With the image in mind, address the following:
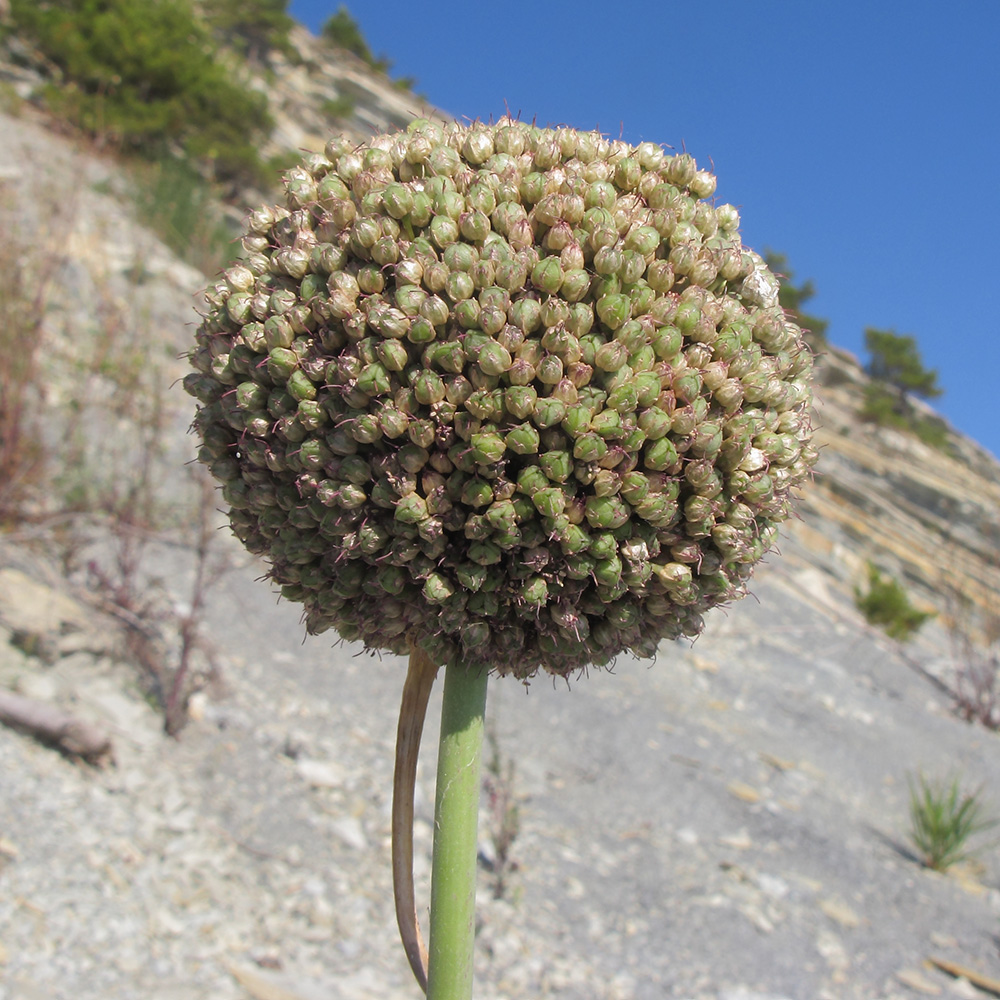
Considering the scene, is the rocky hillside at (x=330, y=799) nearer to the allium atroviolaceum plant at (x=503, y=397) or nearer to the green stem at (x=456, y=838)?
the allium atroviolaceum plant at (x=503, y=397)

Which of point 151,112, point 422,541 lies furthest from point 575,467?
point 151,112

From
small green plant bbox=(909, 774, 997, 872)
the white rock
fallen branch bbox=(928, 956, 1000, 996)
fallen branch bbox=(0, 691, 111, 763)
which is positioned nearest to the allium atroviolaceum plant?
fallen branch bbox=(0, 691, 111, 763)

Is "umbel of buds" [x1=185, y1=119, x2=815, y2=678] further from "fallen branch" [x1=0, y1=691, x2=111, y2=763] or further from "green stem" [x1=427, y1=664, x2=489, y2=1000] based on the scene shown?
"fallen branch" [x1=0, y1=691, x2=111, y2=763]

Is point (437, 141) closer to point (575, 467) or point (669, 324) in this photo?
point (669, 324)

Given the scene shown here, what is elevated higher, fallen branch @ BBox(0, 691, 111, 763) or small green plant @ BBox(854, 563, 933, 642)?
small green plant @ BBox(854, 563, 933, 642)

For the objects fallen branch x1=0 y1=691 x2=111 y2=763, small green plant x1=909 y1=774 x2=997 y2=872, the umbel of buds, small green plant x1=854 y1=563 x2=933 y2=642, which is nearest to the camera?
the umbel of buds

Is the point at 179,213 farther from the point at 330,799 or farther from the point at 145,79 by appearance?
the point at 330,799

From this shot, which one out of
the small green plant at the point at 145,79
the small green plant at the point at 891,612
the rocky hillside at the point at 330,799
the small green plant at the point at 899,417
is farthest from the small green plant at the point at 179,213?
the small green plant at the point at 899,417
